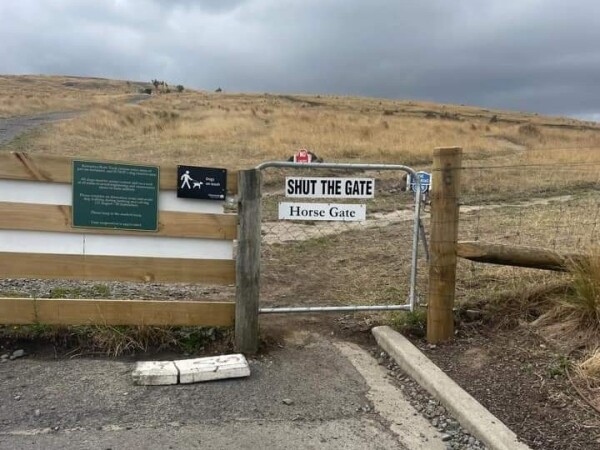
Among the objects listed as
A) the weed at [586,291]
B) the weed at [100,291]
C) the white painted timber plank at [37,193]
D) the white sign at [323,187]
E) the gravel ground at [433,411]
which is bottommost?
the gravel ground at [433,411]

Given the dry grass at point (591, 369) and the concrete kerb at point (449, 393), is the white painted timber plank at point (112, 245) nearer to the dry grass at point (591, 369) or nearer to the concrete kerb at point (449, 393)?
the concrete kerb at point (449, 393)

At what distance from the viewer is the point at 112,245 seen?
463 cm

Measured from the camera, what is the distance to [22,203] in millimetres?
4461

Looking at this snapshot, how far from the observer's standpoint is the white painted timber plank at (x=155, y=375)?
4066 mm

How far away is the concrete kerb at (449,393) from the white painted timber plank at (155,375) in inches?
67.5

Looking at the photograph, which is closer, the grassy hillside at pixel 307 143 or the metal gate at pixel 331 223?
the metal gate at pixel 331 223

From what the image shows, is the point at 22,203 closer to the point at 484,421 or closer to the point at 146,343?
the point at 146,343

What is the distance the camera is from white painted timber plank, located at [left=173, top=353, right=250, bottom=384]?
4.14 meters

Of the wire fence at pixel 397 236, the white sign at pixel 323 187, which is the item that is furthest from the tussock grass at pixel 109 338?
the wire fence at pixel 397 236

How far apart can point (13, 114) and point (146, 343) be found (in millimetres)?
41764

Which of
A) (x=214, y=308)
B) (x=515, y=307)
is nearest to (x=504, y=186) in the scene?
(x=515, y=307)

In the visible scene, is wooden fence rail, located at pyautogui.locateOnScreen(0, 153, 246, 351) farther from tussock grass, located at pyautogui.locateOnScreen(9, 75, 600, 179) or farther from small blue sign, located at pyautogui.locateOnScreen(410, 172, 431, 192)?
tussock grass, located at pyautogui.locateOnScreen(9, 75, 600, 179)

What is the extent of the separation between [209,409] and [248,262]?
4.12 feet

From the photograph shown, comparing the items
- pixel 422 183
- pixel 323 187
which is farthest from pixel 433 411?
pixel 422 183
